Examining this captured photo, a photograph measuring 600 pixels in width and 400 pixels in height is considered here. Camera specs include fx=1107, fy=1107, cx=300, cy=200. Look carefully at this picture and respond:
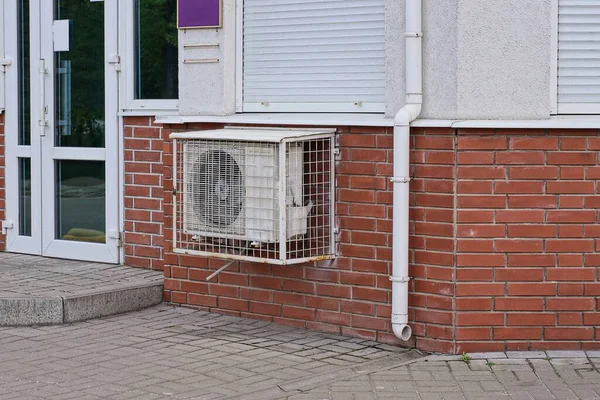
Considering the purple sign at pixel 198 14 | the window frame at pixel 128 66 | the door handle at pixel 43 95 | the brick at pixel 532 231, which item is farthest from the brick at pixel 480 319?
the door handle at pixel 43 95

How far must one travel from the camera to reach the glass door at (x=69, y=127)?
8984 millimetres

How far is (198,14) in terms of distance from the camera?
26.0 ft

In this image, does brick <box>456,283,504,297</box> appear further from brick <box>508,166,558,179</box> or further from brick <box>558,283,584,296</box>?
brick <box>508,166,558,179</box>

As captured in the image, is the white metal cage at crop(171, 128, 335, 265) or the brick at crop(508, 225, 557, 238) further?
the white metal cage at crop(171, 128, 335, 265)

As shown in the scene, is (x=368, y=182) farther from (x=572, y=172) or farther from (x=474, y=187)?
(x=572, y=172)

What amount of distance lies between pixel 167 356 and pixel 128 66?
9.66ft

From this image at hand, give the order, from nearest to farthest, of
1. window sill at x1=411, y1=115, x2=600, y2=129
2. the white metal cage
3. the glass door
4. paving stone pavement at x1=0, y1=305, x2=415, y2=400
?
paving stone pavement at x1=0, y1=305, x2=415, y2=400, window sill at x1=411, y1=115, x2=600, y2=129, the white metal cage, the glass door

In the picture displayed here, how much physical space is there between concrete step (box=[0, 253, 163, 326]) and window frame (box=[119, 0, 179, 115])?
4.23 feet

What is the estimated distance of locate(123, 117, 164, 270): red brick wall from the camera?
342 inches

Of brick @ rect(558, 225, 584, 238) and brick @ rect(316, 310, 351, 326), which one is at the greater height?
brick @ rect(558, 225, 584, 238)

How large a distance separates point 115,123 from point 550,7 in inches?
150

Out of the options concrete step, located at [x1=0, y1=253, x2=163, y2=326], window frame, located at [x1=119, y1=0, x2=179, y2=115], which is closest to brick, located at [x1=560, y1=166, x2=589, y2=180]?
concrete step, located at [x1=0, y1=253, x2=163, y2=326]

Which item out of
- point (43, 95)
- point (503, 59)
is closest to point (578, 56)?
point (503, 59)

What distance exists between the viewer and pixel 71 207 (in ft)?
30.5
